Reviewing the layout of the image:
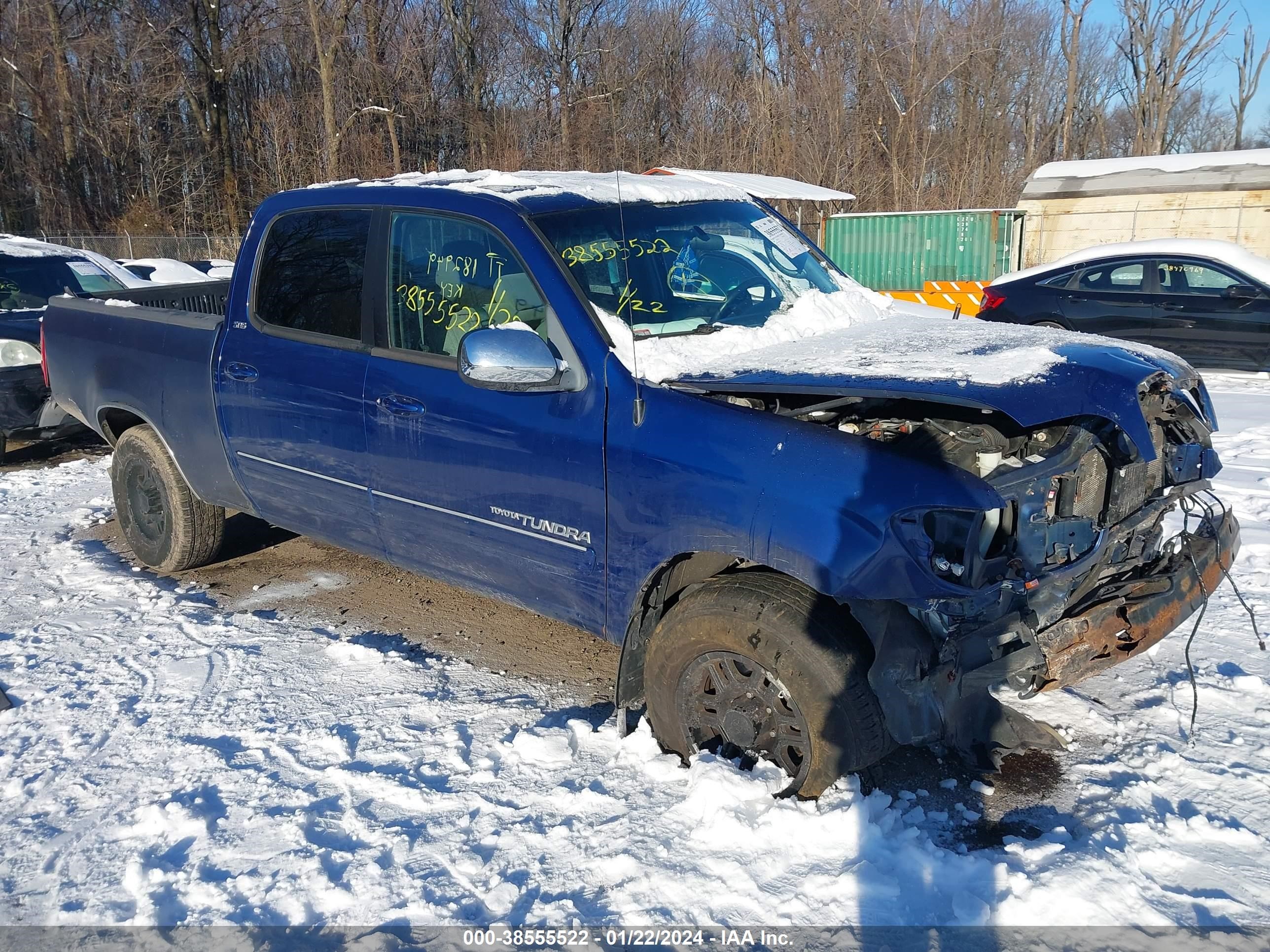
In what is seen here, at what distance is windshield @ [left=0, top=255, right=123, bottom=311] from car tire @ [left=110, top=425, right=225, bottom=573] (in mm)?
4226

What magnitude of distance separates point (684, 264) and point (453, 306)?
0.93 metres

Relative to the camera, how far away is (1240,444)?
746cm

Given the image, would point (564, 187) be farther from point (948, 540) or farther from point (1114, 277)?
point (1114, 277)

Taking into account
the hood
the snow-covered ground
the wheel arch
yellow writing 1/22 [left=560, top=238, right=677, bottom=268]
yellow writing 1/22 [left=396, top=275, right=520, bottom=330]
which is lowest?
the snow-covered ground

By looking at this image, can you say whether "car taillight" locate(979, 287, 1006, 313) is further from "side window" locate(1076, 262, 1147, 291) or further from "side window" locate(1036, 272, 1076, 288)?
"side window" locate(1076, 262, 1147, 291)

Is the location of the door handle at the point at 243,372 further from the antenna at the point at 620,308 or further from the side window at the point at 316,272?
the antenna at the point at 620,308

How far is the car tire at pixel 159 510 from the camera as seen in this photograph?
5.33m

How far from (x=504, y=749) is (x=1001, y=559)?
1832mm

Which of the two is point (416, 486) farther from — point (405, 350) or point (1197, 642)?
point (1197, 642)

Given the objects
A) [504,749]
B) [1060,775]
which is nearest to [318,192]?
[504,749]

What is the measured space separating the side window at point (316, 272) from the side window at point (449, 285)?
0.21m

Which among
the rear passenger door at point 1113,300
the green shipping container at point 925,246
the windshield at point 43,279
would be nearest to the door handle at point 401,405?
the windshield at point 43,279

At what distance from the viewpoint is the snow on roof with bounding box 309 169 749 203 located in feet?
13.1

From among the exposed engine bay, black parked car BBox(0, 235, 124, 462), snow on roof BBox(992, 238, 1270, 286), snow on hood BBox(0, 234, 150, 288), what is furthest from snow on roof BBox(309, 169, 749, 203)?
snow on roof BBox(992, 238, 1270, 286)
